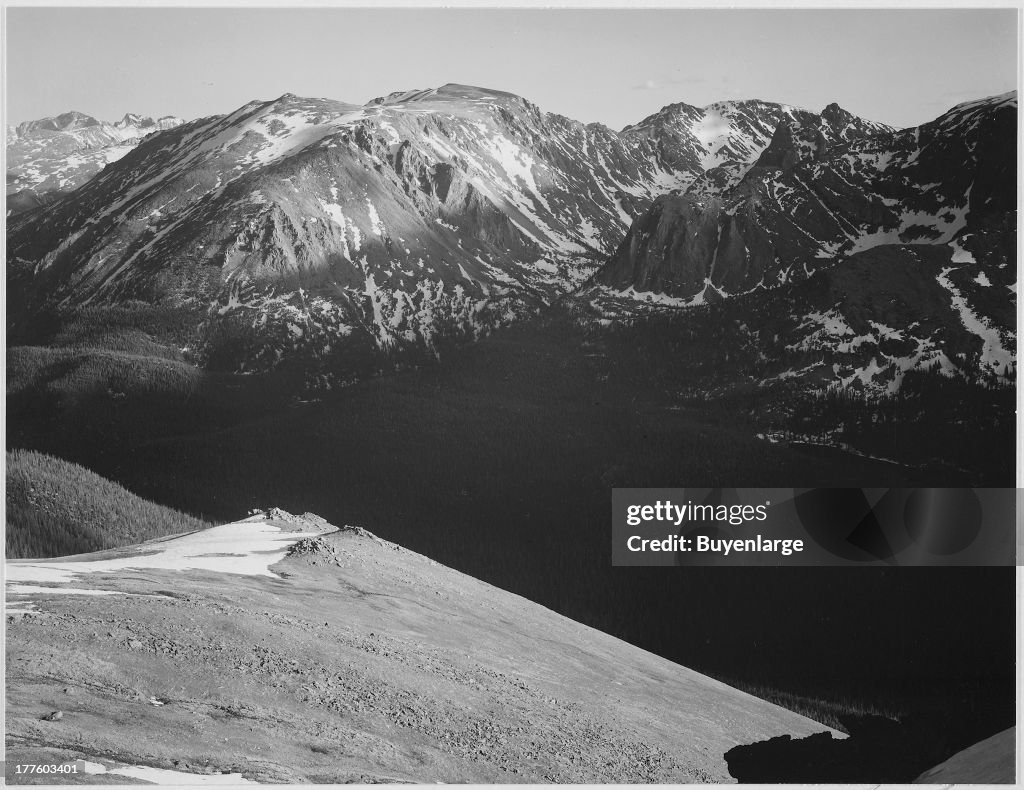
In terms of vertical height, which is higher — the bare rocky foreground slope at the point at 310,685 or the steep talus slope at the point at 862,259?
the steep talus slope at the point at 862,259

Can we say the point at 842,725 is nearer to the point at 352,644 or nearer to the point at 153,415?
the point at 352,644

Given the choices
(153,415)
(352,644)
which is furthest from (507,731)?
(153,415)

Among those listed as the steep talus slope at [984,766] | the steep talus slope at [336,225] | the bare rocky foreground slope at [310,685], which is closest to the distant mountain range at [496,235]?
the steep talus slope at [336,225]

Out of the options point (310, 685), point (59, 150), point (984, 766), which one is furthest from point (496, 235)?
point (310, 685)

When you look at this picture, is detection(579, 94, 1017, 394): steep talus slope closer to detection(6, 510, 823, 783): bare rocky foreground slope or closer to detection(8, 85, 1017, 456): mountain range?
detection(8, 85, 1017, 456): mountain range

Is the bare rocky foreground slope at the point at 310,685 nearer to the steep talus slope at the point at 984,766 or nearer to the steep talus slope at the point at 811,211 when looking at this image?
the steep talus slope at the point at 984,766

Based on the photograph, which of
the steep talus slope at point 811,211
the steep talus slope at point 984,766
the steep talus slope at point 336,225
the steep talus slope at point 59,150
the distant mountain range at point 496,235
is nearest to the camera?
the steep talus slope at point 984,766
